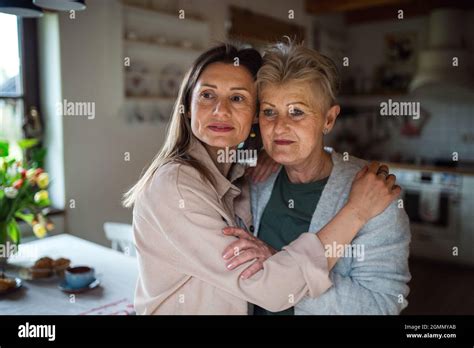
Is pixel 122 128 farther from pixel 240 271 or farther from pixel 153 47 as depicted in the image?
pixel 240 271

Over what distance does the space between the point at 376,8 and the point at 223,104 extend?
364cm

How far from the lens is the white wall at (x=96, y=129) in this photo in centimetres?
207

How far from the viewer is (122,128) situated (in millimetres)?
2301

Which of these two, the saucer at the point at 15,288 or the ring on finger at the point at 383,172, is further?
the saucer at the point at 15,288

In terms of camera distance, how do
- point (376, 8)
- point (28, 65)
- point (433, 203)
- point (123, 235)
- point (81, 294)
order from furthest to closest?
1. point (376, 8)
2. point (433, 203)
3. point (28, 65)
4. point (123, 235)
5. point (81, 294)

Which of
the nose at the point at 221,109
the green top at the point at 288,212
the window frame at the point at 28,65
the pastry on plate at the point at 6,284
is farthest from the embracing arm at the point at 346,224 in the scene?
the window frame at the point at 28,65

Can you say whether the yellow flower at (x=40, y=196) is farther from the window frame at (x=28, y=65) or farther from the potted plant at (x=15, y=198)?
the window frame at (x=28, y=65)

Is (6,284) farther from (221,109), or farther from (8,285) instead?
(221,109)

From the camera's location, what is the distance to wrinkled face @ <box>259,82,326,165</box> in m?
0.81

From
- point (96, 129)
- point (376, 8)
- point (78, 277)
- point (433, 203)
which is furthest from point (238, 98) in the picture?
point (376, 8)

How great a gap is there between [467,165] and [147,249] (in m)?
3.26

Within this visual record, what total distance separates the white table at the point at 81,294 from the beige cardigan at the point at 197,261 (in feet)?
1.39

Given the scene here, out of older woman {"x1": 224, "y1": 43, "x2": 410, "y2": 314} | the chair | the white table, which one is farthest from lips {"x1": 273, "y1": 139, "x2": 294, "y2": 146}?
the chair

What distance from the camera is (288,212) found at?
91 cm
